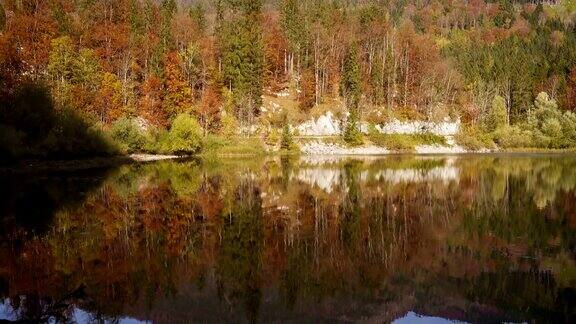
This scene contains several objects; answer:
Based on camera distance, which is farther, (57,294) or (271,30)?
(271,30)

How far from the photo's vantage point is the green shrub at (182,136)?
76.1m

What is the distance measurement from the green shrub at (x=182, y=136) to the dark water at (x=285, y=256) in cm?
4121

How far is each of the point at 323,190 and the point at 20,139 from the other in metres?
31.2

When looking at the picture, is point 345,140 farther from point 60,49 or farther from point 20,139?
point 20,139

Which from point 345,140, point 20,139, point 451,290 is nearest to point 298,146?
point 345,140

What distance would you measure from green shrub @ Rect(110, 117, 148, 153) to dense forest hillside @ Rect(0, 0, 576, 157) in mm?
186

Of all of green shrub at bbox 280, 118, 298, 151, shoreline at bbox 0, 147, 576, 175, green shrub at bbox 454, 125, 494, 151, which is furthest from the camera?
green shrub at bbox 454, 125, 494, 151

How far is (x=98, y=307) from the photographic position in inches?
509

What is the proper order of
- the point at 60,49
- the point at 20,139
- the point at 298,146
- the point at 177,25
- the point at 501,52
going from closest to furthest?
the point at 20,139 → the point at 60,49 → the point at 298,146 → the point at 177,25 → the point at 501,52

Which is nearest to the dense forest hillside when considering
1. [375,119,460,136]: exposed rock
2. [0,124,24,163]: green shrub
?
[375,119,460,136]: exposed rock

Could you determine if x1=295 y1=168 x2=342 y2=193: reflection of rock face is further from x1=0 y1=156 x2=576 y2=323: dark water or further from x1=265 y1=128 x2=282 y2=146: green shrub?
x1=265 y1=128 x2=282 y2=146: green shrub

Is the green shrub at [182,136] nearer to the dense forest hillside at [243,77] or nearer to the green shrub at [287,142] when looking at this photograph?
the dense forest hillside at [243,77]

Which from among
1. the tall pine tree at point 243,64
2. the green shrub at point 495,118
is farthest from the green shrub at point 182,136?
the green shrub at point 495,118

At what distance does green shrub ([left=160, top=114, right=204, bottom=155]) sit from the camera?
250ft
